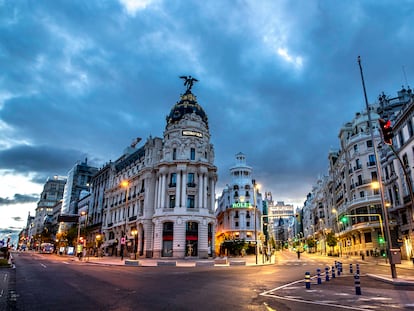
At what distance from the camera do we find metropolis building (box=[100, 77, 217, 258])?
54219mm

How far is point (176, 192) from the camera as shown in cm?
5609

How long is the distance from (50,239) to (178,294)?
5476 inches

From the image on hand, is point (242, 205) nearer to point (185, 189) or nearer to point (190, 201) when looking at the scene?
point (190, 201)

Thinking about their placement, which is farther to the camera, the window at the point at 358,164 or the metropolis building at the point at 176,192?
the window at the point at 358,164

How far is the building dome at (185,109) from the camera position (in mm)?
61906

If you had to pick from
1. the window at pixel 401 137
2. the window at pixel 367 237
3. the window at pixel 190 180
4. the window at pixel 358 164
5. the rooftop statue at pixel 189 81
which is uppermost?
the rooftop statue at pixel 189 81

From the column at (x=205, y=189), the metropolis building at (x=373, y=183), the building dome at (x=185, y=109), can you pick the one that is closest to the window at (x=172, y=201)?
the column at (x=205, y=189)

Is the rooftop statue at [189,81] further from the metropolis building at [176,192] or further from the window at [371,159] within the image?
the window at [371,159]

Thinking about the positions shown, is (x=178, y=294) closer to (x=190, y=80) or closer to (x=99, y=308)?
(x=99, y=308)

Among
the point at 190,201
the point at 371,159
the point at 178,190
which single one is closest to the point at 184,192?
the point at 178,190

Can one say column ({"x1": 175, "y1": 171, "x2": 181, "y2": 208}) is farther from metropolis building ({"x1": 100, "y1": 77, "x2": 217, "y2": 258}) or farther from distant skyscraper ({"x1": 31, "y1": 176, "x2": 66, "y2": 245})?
distant skyscraper ({"x1": 31, "y1": 176, "x2": 66, "y2": 245})

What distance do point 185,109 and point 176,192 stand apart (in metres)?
16.7

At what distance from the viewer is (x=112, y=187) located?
77625 mm

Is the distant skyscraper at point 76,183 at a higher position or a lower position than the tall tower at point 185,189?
higher
